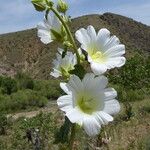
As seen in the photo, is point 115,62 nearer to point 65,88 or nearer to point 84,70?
point 84,70

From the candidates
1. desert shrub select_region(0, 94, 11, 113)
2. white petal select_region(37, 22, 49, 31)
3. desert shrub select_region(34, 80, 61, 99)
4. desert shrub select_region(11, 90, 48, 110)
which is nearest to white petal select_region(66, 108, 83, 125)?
white petal select_region(37, 22, 49, 31)

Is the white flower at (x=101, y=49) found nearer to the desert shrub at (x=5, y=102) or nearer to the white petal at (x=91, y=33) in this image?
the white petal at (x=91, y=33)

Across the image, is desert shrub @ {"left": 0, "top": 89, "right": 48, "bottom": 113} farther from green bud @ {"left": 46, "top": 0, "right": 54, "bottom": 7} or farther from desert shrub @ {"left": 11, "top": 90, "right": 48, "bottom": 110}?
green bud @ {"left": 46, "top": 0, "right": 54, "bottom": 7}

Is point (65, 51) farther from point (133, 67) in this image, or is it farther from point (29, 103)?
point (29, 103)

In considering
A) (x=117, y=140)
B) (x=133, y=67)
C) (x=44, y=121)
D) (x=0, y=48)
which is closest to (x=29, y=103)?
(x=133, y=67)

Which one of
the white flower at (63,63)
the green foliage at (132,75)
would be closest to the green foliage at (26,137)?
the green foliage at (132,75)

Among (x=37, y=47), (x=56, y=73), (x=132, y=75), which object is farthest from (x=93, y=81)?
(x=37, y=47)
